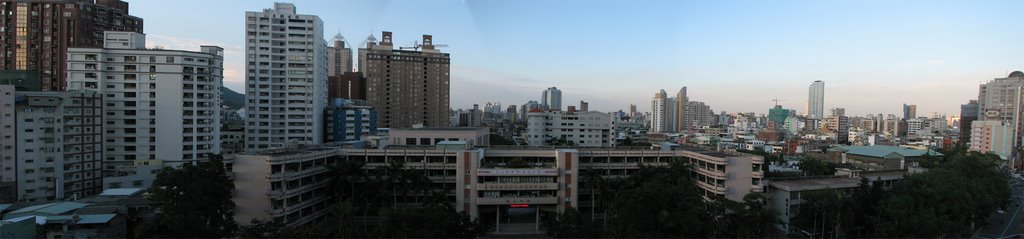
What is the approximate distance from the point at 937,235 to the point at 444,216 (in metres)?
16.8

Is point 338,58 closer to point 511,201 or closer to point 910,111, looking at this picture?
point 511,201

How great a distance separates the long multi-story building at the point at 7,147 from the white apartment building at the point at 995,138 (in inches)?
2830

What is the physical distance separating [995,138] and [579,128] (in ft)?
134

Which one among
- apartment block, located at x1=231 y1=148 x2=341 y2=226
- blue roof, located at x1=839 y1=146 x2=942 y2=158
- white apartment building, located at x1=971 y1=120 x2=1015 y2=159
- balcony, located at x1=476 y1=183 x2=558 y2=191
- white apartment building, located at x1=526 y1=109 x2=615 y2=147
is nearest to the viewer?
apartment block, located at x1=231 y1=148 x2=341 y2=226

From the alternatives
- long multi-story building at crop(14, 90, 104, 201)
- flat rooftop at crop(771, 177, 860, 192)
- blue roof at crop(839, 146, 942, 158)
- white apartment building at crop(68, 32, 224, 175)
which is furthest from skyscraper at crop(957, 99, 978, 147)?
long multi-story building at crop(14, 90, 104, 201)

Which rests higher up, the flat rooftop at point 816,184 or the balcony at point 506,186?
the flat rooftop at point 816,184

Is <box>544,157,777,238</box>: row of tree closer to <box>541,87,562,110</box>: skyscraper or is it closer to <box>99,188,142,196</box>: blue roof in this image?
<box>99,188,142,196</box>: blue roof

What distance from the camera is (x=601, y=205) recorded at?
66.3 ft

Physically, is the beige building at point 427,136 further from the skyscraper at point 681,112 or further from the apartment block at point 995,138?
the skyscraper at point 681,112

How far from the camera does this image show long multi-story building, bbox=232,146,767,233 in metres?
16.9

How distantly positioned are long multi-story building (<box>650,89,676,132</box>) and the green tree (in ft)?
315

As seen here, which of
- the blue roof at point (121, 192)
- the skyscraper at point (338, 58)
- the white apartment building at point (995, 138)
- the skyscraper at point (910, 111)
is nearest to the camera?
the blue roof at point (121, 192)

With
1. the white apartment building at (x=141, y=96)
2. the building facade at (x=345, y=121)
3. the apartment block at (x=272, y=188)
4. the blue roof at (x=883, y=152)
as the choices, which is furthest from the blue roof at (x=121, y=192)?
the blue roof at (x=883, y=152)

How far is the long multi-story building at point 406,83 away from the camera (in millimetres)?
54344
